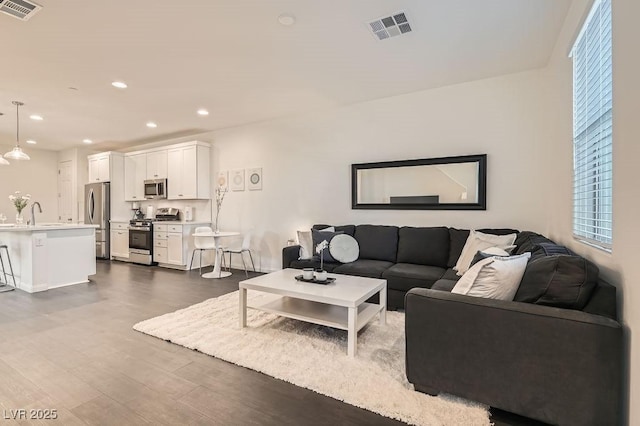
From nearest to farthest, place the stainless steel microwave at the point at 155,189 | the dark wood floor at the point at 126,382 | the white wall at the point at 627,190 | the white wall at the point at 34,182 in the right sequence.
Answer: the white wall at the point at 627,190 < the dark wood floor at the point at 126,382 < the stainless steel microwave at the point at 155,189 < the white wall at the point at 34,182

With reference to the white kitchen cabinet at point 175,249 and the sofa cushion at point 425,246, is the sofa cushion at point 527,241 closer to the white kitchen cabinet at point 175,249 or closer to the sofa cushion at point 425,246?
the sofa cushion at point 425,246

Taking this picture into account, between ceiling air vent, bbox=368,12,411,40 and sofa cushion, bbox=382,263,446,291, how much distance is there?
2.31m

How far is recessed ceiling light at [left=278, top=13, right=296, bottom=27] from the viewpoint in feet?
8.21

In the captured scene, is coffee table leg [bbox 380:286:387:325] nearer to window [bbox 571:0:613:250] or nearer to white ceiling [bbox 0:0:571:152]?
window [bbox 571:0:613:250]

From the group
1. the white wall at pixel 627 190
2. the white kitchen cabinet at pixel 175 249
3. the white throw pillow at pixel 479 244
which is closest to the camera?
the white wall at pixel 627 190

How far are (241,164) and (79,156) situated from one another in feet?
16.2

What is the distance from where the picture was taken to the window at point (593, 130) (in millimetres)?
1838

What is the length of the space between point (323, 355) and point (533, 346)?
137 cm

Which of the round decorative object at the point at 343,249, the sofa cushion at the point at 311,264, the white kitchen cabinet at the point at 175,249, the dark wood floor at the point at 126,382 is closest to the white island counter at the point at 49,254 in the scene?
the dark wood floor at the point at 126,382

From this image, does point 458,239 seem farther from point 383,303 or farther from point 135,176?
point 135,176

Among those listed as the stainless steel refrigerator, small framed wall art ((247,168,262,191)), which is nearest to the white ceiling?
small framed wall art ((247,168,262,191))

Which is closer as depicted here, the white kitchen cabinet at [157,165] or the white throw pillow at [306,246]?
the white throw pillow at [306,246]

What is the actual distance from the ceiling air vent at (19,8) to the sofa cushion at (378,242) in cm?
378

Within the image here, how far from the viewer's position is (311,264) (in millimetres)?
3922
